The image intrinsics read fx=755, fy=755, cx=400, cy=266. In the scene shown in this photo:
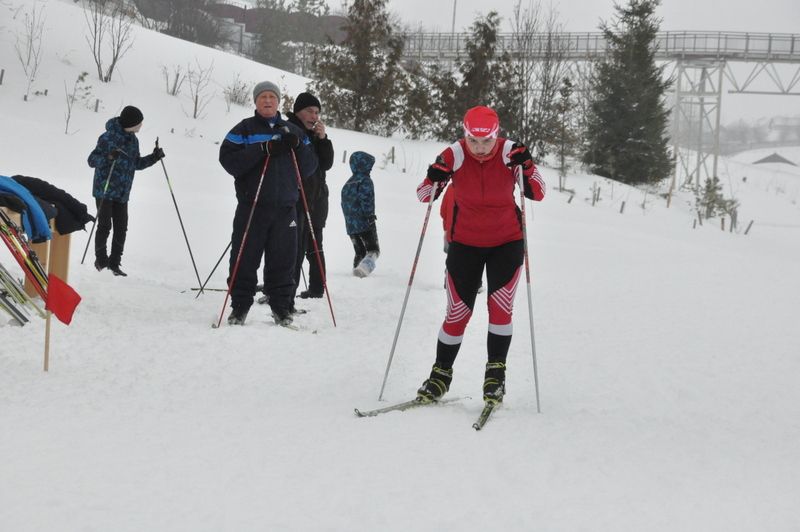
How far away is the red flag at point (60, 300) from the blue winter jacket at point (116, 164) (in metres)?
3.66

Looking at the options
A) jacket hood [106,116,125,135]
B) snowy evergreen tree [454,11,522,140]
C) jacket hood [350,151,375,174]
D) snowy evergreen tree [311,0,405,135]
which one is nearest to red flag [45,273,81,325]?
jacket hood [106,116,125,135]

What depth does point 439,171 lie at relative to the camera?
4027 mm

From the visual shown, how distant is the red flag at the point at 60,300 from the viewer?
13.2 feet

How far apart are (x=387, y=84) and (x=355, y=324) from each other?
633 inches

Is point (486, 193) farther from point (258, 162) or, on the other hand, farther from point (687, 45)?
point (687, 45)

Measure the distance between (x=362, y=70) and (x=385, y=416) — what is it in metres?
18.4

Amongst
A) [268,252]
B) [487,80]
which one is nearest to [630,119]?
[487,80]

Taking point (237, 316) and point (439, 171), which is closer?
point (439, 171)

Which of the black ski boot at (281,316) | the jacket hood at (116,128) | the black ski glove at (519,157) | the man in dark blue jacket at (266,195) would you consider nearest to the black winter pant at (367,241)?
the jacket hood at (116,128)

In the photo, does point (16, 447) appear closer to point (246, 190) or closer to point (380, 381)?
point (380, 381)

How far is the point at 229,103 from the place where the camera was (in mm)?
20516

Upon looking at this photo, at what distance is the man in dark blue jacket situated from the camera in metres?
5.54

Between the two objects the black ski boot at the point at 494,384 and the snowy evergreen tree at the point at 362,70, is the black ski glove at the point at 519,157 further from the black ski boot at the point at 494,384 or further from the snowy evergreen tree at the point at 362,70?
the snowy evergreen tree at the point at 362,70

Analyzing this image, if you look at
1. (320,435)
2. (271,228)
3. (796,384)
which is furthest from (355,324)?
(796,384)
